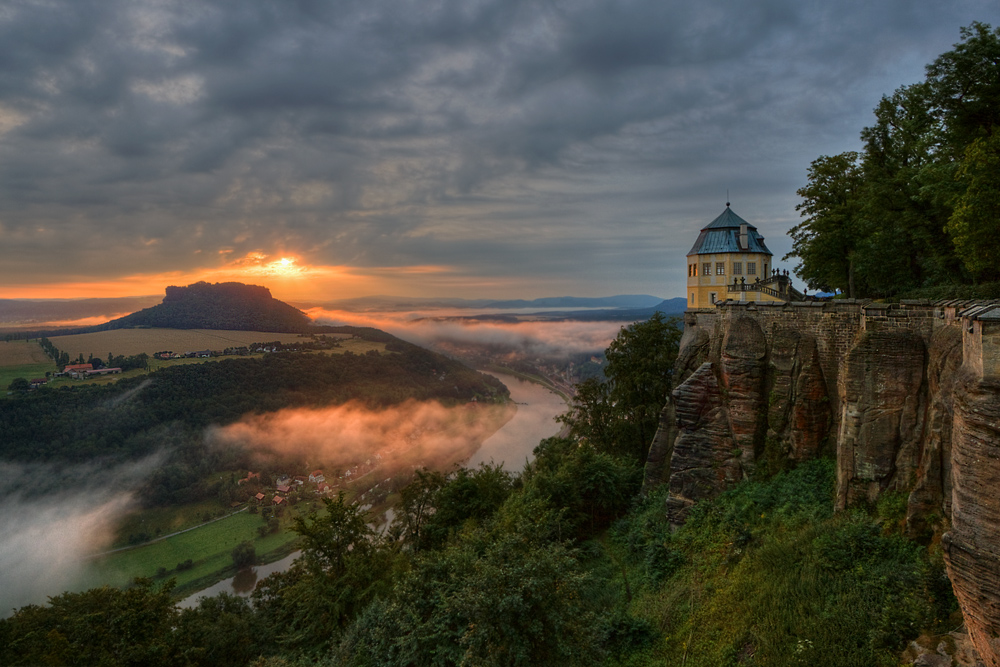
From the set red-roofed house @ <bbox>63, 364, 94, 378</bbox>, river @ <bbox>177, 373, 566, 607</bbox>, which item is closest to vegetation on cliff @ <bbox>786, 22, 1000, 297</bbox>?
river @ <bbox>177, 373, 566, 607</bbox>

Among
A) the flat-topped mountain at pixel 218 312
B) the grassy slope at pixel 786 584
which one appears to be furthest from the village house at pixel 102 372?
the grassy slope at pixel 786 584

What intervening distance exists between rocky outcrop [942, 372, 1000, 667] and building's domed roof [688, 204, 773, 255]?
76.1 feet

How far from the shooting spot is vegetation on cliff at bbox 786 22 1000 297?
48.9 ft

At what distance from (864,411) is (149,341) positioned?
5053 inches

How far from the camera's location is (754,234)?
1201 inches

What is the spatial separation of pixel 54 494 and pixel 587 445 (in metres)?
85.3

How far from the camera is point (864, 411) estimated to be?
13250mm

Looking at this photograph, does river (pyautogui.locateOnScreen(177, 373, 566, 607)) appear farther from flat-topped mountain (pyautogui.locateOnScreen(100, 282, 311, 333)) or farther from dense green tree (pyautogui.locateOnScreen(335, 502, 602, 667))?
flat-topped mountain (pyautogui.locateOnScreen(100, 282, 311, 333))

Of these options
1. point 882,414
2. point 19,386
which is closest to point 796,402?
point 882,414

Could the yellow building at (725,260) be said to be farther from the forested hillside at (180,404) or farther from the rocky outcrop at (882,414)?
the forested hillside at (180,404)

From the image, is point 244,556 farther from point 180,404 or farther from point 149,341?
point 149,341

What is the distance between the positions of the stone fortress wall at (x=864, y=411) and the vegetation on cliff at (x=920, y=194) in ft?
15.9

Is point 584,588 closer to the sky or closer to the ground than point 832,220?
closer to the ground

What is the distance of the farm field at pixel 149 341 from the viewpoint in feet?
331
